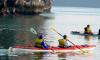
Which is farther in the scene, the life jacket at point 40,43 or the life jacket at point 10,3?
the life jacket at point 10,3

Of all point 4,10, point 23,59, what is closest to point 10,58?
point 23,59

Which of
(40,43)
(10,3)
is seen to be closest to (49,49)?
(40,43)

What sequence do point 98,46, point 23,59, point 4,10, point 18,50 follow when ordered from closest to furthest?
point 23,59 → point 18,50 → point 98,46 → point 4,10

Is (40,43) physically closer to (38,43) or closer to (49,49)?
(38,43)

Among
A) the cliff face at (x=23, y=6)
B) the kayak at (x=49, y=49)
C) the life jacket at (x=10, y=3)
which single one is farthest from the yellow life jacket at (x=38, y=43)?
the life jacket at (x=10, y=3)

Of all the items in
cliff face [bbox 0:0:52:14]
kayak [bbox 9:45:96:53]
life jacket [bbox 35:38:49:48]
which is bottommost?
cliff face [bbox 0:0:52:14]

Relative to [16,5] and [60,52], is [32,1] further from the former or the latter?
[60,52]

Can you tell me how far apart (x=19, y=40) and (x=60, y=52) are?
43.0 ft

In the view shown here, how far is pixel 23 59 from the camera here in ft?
129

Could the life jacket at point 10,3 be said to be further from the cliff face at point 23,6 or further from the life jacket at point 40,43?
the life jacket at point 40,43

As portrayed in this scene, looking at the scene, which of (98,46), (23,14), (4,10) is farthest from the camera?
(23,14)

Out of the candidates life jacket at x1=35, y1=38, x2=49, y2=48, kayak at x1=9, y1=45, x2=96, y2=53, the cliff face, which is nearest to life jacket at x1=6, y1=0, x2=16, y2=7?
the cliff face

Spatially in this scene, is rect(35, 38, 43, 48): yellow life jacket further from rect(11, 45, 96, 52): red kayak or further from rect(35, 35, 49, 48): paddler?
rect(11, 45, 96, 52): red kayak

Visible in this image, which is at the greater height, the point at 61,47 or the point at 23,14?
the point at 61,47
